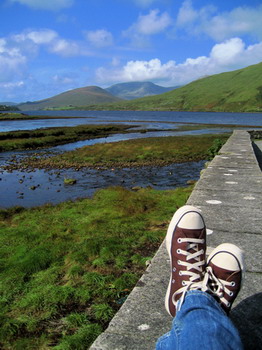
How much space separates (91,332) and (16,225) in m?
8.07

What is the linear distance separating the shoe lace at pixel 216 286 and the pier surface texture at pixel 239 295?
1.09 ft

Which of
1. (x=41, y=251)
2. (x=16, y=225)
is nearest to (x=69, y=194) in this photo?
(x=16, y=225)

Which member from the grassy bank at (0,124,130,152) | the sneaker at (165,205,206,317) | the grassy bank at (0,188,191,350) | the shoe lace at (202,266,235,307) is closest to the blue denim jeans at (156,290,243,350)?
the shoe lace at (202,266,235,307)

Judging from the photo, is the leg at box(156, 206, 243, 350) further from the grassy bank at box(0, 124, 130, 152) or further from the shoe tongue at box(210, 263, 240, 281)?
the grassy bank at box(0, 124, 130, 152)

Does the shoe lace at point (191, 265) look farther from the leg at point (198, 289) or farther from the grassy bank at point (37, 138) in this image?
the grassy bank at point (37, 138)

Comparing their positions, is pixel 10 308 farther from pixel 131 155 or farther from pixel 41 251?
pixel 131 155

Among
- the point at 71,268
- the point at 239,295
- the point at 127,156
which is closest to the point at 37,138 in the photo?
the point at 127,156

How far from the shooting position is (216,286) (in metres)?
2.89

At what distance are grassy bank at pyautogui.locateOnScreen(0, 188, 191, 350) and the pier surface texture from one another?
4.23 feet

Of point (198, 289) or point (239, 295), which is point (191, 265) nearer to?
point (198, 289)

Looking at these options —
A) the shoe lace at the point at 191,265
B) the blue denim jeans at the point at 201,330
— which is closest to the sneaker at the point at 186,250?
the shoe lace at the point at 191,265

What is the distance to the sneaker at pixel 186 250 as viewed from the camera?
304cm

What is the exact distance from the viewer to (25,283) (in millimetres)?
6090

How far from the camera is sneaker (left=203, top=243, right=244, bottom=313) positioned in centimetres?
278
